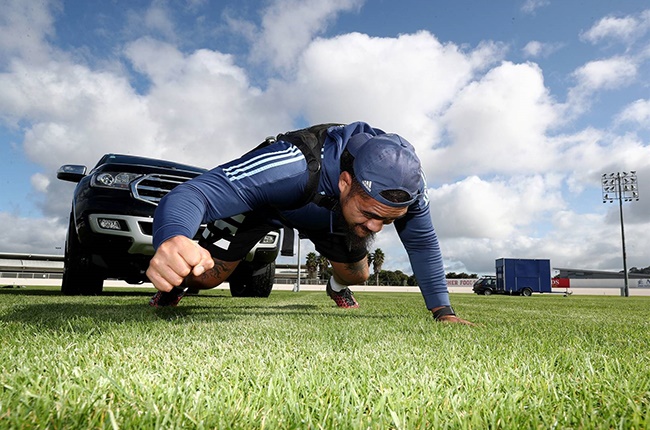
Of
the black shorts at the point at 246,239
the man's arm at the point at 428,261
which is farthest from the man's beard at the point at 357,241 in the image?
the man's arm at the point at 428,261

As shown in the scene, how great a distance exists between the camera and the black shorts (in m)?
4.43

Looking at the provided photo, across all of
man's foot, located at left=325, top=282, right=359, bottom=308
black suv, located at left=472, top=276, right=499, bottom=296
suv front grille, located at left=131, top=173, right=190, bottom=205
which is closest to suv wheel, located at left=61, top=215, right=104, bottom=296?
suv front grille, located at left=131, top=173, right=190, bottom=205

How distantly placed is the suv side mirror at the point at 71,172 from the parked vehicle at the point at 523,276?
36.0m

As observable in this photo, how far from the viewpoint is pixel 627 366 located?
1.90 m

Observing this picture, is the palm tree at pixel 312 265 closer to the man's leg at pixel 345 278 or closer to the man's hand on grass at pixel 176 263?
the man's leg at pixel 345 278

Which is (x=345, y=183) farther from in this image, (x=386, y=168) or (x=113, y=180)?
(x=113, y=180)

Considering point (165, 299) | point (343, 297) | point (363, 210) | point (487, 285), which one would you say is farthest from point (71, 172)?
point (487, 285)

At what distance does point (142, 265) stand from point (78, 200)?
117cm

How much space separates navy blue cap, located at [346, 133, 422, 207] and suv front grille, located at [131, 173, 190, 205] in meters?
3.71

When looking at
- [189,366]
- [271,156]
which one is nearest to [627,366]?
[189,366]

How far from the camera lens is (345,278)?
5184 millimetres

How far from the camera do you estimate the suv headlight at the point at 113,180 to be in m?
5.75

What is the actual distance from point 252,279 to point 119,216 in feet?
8.18

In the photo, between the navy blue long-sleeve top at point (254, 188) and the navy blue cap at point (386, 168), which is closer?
the navy blue long-sleeve top at point (254, 188)
